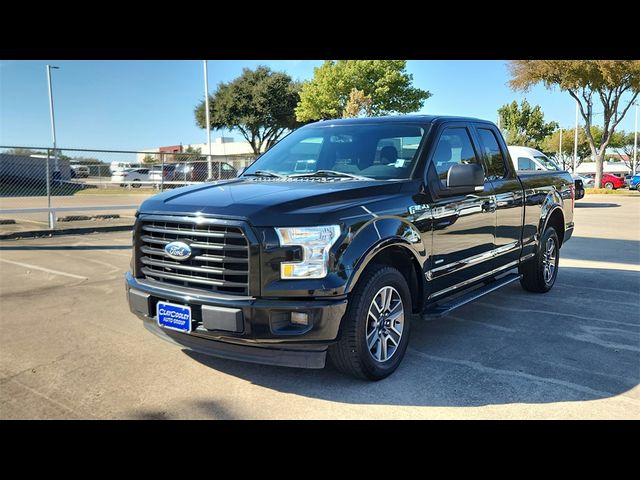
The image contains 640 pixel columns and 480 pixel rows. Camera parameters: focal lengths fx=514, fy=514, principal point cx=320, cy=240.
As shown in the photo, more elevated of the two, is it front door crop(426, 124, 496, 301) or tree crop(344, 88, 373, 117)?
tree crop(344, 88, 373, 117)

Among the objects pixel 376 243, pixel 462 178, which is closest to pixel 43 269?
pixel 376 243

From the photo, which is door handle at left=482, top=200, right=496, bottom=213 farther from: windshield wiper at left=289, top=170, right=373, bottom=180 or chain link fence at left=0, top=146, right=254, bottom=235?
chain link fence at left=0, top=146, right=254, bottom=235

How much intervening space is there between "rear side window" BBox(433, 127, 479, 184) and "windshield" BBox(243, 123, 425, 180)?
0.75 feet

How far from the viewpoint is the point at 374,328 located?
3740 mm

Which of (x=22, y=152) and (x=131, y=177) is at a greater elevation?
(x=22, y=152)

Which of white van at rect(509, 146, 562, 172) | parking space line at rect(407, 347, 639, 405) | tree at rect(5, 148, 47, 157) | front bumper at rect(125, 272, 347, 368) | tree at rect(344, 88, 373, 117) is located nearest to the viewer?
front bumper at rect(125, 272, 347, 368)

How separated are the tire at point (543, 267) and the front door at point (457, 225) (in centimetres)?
138

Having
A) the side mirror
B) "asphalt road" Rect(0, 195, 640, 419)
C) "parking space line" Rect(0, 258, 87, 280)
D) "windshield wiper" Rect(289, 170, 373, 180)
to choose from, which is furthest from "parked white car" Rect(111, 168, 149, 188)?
the side mirror

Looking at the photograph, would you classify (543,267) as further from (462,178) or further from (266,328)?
(266,328)

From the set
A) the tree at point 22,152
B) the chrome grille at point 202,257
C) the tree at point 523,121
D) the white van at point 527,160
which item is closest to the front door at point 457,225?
the chrome grille at point 202,257

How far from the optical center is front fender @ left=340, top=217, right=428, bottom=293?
3.40 m

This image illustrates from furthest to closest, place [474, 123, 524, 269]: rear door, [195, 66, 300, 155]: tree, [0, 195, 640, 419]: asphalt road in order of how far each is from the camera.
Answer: [195, 66, 300, 155]: tree → [474, 123, 524, 269]: rear door → [0, 195, 640, 419]: asphalt road

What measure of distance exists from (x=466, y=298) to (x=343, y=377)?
5.02ft

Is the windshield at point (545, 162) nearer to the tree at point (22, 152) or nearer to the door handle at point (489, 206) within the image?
the door handle at point (489, 206)
